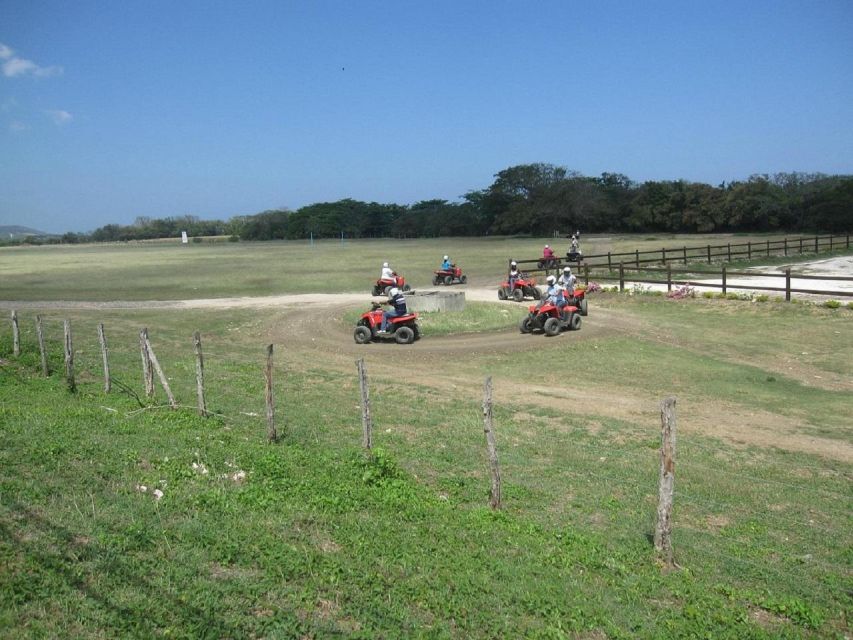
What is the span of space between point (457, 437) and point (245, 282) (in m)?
33.2

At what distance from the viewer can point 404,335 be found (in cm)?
2105

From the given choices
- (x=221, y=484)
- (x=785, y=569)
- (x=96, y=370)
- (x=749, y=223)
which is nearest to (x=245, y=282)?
(x=96, y=370)

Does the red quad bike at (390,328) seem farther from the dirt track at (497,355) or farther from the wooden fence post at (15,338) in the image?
the wooden fence post at (15,338)

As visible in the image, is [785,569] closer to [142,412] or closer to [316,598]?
[316,598]

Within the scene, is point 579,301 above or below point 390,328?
above

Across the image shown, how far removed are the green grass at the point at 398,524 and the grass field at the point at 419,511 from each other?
1.0 inches

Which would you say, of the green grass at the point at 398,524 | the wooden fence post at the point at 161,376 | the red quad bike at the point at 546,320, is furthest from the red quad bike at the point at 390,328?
the wooden fence post at the point at 161,376

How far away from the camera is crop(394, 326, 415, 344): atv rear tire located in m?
21.0

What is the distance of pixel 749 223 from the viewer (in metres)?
81.6

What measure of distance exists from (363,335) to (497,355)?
4144mm

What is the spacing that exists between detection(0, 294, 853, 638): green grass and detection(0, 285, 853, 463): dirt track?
0.50 meters

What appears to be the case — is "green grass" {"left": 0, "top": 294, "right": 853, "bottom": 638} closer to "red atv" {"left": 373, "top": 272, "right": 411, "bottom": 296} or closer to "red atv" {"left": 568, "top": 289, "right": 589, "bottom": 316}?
"red atv" {"left": 568, "top": 289, "right": 589, "bottom": 316}

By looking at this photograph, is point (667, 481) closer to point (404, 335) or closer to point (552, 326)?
point (404, 335)

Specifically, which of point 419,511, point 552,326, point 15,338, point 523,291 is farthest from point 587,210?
point 419,511
